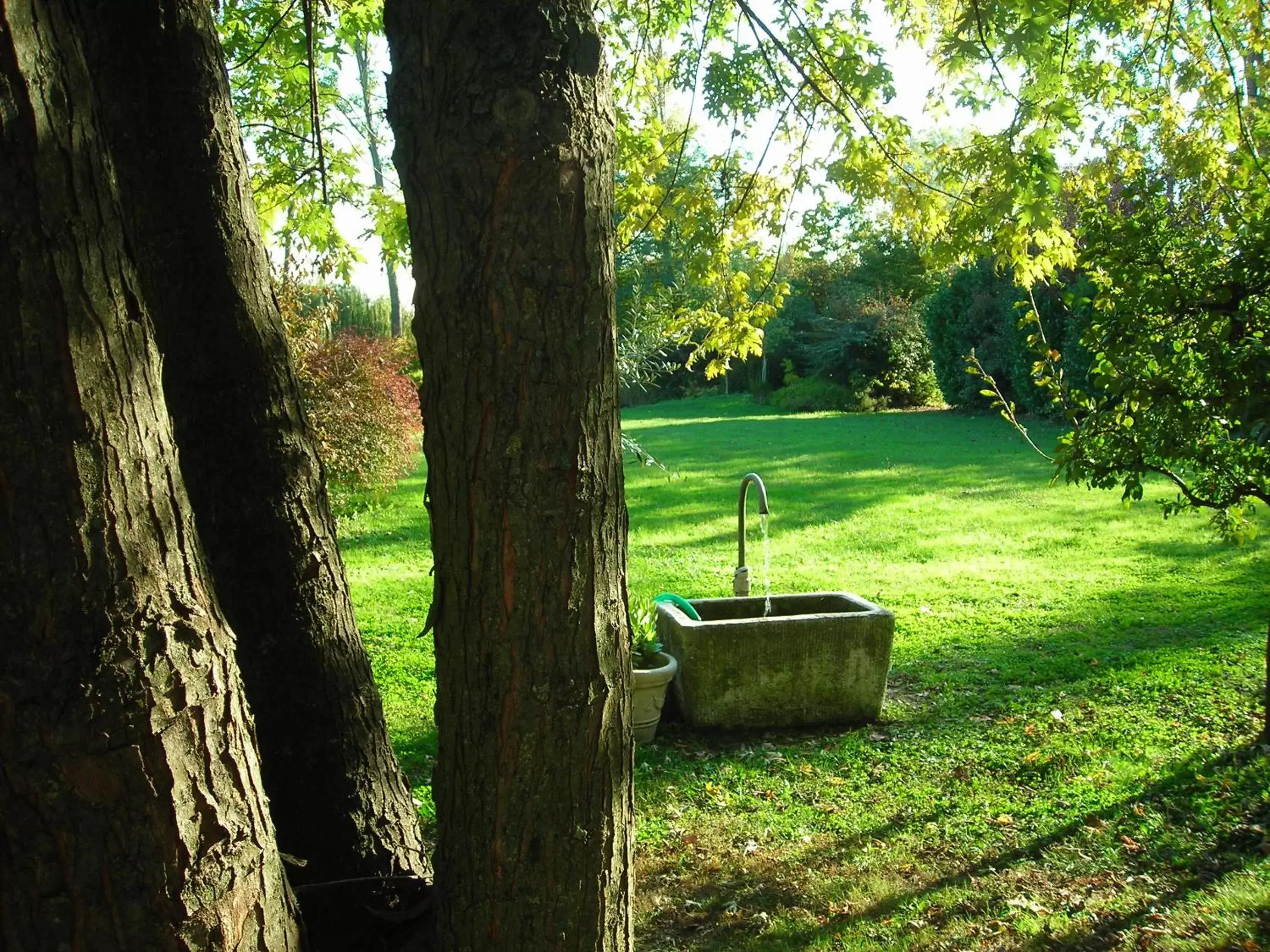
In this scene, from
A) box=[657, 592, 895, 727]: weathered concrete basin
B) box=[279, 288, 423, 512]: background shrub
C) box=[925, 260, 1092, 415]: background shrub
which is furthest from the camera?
box=[925, 260, 1092, 415]: background shrub

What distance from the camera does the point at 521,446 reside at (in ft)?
6.81

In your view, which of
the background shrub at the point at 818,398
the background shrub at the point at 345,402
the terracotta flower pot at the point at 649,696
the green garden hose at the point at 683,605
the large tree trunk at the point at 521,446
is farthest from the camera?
the background shrub at the point at 818,398

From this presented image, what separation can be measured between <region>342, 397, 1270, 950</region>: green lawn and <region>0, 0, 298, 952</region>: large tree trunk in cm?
229

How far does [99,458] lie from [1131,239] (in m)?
4.21

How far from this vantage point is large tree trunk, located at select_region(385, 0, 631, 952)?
2.05m

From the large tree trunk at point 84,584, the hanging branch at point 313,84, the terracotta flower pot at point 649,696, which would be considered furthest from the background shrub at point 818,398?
the large tree trunk at point 84,584

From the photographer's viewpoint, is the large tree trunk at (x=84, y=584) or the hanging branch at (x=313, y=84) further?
the hanging branch at (x=313, y=84)

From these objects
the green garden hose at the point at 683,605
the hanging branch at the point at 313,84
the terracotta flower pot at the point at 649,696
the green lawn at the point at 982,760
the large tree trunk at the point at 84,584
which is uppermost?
the hanging branch at the point at 313,84

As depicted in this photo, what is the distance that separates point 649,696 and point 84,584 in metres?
3.93

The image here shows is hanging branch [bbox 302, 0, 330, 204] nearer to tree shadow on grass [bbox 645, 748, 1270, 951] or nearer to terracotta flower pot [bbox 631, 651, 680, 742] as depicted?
terracotta flower pot [bbox 631, 651, 680, 742]

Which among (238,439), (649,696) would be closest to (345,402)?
(649,696)

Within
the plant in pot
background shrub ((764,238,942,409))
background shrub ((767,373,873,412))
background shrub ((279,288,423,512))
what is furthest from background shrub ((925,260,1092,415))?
the plant in pot

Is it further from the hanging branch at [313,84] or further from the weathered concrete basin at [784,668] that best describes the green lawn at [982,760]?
the hanging branch at [313,84]

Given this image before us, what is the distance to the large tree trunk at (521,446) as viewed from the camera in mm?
2051
